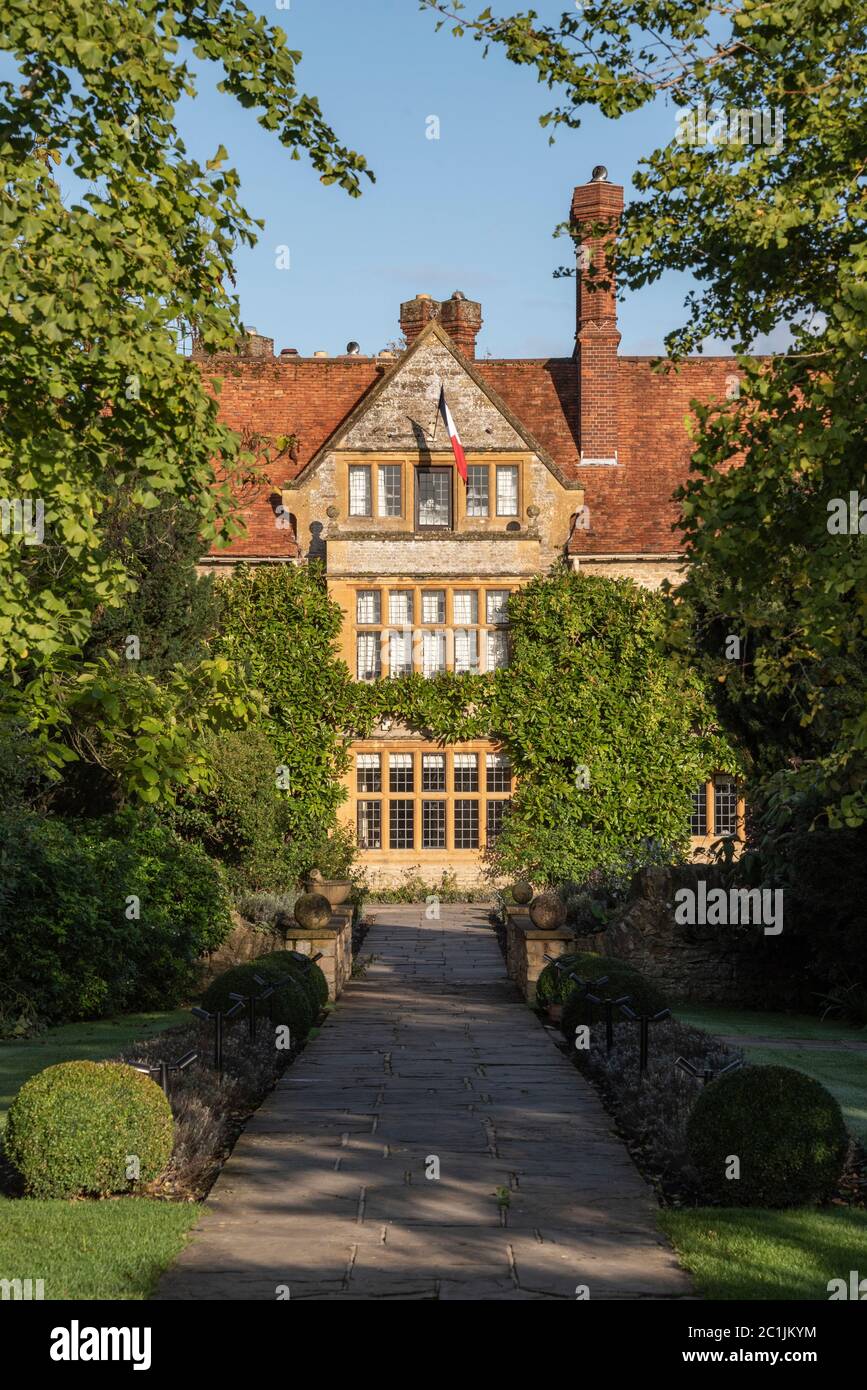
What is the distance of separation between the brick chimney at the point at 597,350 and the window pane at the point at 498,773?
21.0 ft

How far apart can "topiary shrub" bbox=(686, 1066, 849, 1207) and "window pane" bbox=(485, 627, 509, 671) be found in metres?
19.9

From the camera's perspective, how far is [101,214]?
7664 millimetres

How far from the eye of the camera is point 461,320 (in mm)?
31016

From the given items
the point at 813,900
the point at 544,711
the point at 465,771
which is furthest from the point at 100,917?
the point at 465,771

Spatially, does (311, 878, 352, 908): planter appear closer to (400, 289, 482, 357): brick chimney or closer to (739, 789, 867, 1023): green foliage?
(739, 789, 867, 1023): green foliage

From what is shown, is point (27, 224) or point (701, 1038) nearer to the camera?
point (27, 224)

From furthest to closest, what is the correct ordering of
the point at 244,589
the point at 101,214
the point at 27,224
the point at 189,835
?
the point at 244,589
the point at 189,835
the point at 101,214
the point at 27,224

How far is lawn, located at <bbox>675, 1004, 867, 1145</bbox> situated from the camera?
1082cm

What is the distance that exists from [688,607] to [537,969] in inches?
345

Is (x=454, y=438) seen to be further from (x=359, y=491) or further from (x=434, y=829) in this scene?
(x=434, y=829)

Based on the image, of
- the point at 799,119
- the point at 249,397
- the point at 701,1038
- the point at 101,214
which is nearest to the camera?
the point at 101,214

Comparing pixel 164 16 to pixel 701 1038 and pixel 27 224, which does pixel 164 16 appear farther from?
pixel 701 1038

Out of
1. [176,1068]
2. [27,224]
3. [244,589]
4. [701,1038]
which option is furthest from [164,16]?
[244,589]

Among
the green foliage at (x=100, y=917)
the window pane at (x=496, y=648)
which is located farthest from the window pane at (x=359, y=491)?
the green foliage at (x=100, y=917)
